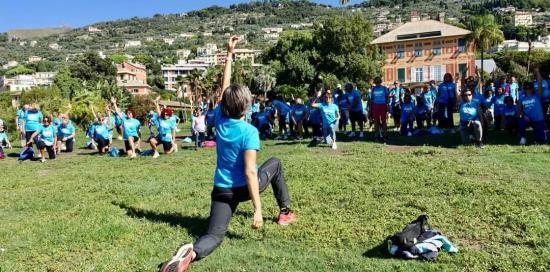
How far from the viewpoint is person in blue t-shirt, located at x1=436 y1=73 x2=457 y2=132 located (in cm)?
1576

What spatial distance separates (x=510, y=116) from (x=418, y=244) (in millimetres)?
9767

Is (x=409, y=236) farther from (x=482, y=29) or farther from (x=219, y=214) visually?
(x=482, y=29)

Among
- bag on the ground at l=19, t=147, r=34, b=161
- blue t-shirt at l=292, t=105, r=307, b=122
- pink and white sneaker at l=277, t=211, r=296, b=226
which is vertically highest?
blue t-shirt at l=292, t=105, r=307, b=122

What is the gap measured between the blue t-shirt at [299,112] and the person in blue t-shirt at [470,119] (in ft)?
18.2

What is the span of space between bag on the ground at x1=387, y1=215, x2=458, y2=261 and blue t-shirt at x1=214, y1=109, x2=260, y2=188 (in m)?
1.71

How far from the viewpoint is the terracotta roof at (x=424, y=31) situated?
209 feet

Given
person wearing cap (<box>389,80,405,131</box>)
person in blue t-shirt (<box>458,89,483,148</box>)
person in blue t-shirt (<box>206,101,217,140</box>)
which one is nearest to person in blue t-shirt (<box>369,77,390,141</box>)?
person in blue t-shirt (<box>458,89,483,148</box>)

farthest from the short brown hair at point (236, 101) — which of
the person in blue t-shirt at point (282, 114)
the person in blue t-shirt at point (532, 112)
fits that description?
the person in blue t-shirt at point (282, 114)

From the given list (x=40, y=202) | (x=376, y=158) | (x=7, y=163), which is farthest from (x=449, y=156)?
(x=7, y=163)

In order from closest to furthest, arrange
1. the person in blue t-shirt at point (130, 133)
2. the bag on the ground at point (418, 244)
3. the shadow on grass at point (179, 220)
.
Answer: the bag on the ground at point (418, 244), the shadow on grass at point (179, 220), the person in blue t-shirt at point (130, 133)

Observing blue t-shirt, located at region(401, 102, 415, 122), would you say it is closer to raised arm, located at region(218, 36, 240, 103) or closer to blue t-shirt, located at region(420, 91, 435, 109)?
blue t-shirt, located at region(420, 91, 435, 109)

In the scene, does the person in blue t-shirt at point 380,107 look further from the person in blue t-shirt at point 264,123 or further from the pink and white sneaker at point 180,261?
the pink and white sneaker at point 180,261

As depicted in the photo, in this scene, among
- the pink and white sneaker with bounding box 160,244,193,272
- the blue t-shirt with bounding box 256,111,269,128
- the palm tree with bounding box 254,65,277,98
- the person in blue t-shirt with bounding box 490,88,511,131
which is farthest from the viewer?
the palm tree with bounding box 254,65,277,98

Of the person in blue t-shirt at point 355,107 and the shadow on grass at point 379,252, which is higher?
the person in blue t-shirt at point 355,107
